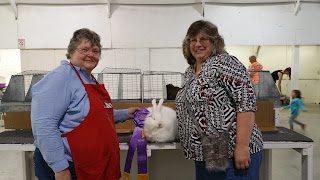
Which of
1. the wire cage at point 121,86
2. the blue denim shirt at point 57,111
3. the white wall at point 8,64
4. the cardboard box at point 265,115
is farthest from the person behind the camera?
the white wall at point 8,64

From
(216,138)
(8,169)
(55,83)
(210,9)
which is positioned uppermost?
(210,9)

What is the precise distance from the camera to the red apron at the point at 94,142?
40.2 inches

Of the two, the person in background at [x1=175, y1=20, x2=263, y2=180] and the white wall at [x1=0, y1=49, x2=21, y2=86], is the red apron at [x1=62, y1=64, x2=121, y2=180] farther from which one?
the white wall at [x1=0, y1=49, x2=21, y2=86]

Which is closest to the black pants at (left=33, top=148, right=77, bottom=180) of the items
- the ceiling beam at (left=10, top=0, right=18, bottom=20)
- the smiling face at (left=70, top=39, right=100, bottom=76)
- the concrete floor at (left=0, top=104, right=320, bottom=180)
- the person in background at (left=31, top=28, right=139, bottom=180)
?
the person in background at (left=31, top=28, right=139, bottom=180)

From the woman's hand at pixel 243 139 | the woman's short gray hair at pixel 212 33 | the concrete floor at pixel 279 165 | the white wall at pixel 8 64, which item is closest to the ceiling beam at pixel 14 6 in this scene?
the concrete floor at pixel 279 165

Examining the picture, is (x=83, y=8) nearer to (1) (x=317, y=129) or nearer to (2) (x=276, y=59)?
(1) (x=317, y=129)

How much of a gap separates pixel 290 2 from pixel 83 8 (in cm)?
→ 476

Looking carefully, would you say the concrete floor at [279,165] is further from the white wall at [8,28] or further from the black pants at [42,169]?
the white wall at [8,28]

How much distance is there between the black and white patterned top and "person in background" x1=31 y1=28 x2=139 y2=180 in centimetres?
45

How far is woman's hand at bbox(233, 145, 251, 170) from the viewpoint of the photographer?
103cm

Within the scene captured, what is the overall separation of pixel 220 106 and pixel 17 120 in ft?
5.83

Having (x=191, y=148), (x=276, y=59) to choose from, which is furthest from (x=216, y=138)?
(x=276, y=59)

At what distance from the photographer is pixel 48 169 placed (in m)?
1.09

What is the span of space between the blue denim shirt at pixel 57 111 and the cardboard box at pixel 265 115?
1393mm
